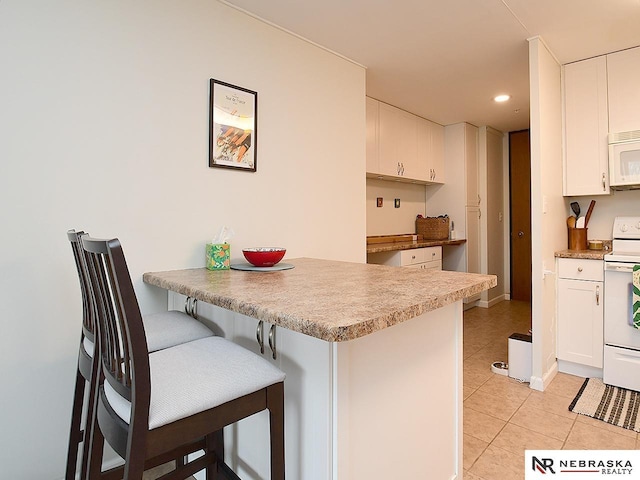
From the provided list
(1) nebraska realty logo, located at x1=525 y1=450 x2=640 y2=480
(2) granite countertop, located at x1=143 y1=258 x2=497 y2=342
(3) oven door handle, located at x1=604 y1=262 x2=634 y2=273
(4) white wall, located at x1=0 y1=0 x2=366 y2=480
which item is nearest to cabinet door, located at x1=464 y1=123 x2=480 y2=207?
(3) oven door handle, located at x1=604 y1=262 x2=634 y2=273

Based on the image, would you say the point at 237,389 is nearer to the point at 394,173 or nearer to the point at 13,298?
the point at 13,298

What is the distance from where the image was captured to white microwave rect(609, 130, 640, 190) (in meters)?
2.59

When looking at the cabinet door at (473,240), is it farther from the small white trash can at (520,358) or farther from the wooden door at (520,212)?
the small white trash can at (520,358)

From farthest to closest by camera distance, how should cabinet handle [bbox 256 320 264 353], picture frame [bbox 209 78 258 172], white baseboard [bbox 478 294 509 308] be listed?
white baseboard [bbox 478 294 509 308] → picture frame [bbox 209 78 258 172] → cabinet handle [bbox 256 320 264 353]

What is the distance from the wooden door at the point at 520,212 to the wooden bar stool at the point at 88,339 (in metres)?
4.83

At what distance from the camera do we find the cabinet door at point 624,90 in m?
2.60

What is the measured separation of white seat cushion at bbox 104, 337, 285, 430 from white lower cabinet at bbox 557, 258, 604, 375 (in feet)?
8.25

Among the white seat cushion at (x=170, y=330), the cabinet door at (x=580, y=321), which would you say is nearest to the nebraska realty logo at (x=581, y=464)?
the cabinet door at (x=580, y=321)

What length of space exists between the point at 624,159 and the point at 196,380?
315cm

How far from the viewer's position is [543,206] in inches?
98.2

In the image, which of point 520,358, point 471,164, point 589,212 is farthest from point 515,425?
point 471,164

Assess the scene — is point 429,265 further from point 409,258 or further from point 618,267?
point 618,267

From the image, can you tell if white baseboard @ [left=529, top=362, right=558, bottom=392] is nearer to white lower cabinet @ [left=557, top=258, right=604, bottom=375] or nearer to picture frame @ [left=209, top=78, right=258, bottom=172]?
white lower cabinet @ [left=557, top=258, right=604, bottom=375]

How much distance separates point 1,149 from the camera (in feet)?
4.56
